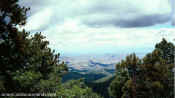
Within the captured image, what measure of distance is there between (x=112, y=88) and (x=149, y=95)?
18172 mm

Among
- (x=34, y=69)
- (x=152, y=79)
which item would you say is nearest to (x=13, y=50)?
(x=34, y=69)

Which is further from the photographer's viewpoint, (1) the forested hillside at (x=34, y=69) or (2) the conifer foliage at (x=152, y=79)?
(2) the conifer foliage at (x=152, y=79)

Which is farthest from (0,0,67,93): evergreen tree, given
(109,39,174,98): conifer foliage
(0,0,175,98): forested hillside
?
(109,39,174,98): conifer foliage

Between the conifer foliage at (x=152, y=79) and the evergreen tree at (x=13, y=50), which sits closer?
the evergreen tree at (x=13, y=50)

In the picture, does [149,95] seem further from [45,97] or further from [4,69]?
[4,69]

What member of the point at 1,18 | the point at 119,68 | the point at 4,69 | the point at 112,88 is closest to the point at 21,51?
Result: the point at 4,69

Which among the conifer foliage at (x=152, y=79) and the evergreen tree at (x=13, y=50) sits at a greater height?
the evergreen tree at (x=13, y=50)

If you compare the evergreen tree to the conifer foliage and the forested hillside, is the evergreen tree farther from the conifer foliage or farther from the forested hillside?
the conifer foliage

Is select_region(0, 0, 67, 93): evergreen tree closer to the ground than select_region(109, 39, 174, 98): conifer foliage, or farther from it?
farther from it

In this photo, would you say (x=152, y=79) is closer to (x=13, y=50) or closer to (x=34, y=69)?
(x=34, y=69)

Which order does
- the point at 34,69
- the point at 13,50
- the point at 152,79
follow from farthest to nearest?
the point at 152,79
the point at 34,69
the point at 13,50

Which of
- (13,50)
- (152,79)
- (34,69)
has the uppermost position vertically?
(13,50)

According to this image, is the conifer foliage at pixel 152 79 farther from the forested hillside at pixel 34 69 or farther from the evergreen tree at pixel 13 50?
the evergreen tree at pixel 13 50

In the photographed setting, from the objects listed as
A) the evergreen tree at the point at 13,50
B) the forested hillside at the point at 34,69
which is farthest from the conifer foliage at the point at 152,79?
the evergreen tree at the point at 13,50
